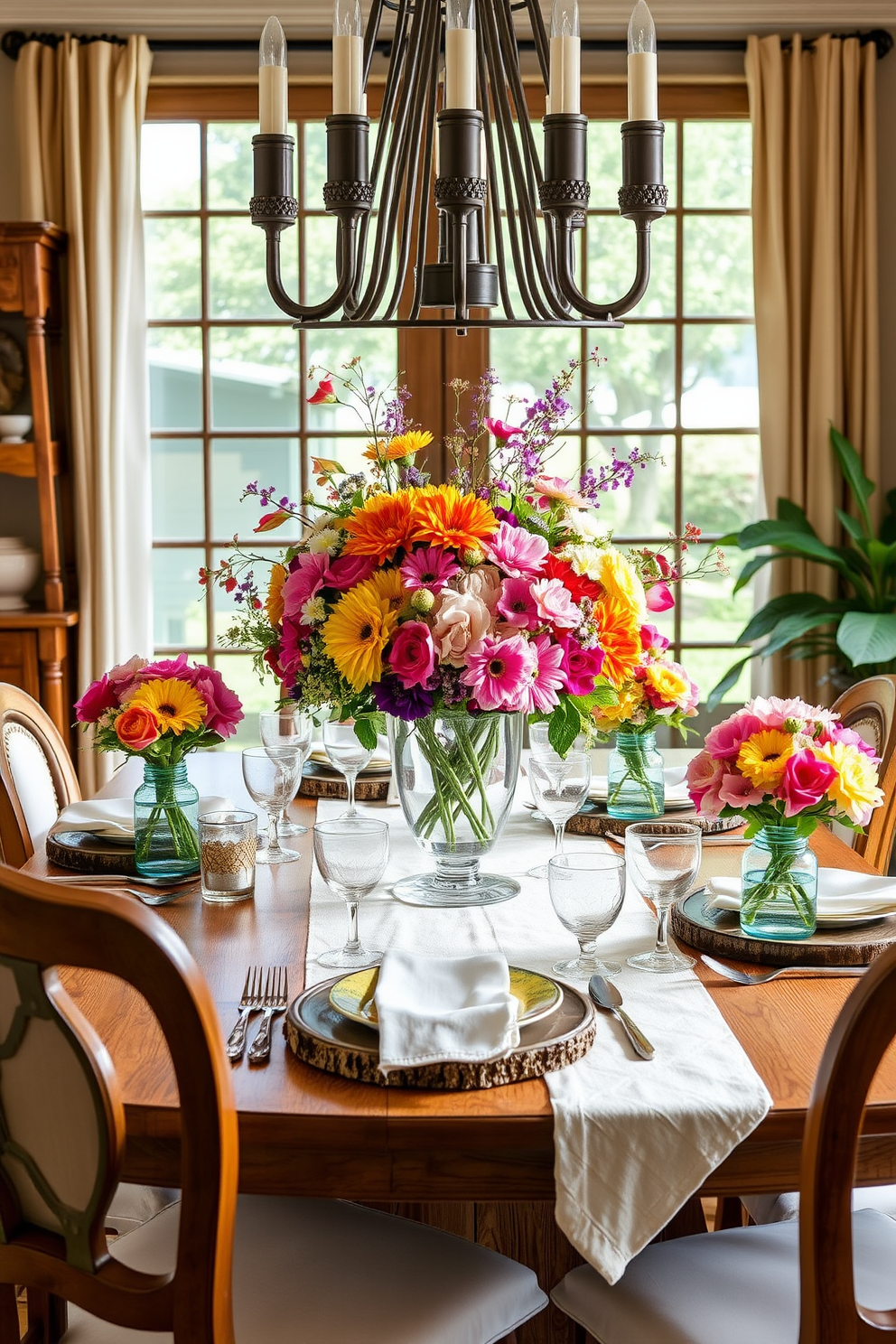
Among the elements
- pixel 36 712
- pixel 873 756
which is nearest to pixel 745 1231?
pixel 873 756

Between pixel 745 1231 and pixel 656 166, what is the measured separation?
4.15 ft

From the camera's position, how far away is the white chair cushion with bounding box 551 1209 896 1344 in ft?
4.17

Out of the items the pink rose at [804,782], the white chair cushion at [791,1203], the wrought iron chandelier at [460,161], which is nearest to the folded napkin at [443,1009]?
the pink rose at [804,782]

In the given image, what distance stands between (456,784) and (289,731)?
426mm

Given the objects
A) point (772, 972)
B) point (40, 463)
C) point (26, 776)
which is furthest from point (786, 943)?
point (40, 463)

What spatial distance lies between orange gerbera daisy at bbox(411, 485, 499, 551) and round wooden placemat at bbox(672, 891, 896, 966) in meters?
0.50

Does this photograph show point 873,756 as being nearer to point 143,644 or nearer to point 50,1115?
point 50,1115

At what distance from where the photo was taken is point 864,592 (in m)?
3.85

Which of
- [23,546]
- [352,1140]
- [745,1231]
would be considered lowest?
[745,1231]

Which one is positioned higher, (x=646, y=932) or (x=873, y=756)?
(x=873, y=756)

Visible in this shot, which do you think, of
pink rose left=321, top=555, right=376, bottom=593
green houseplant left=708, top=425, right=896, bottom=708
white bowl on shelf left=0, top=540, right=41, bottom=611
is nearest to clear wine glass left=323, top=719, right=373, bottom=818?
pink rose left=321, top=555, right=376, bottom=593

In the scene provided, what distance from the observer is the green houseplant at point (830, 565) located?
376 cm

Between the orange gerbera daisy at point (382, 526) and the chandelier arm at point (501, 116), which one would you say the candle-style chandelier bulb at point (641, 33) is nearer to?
the chandelier arm at point (501, 116)

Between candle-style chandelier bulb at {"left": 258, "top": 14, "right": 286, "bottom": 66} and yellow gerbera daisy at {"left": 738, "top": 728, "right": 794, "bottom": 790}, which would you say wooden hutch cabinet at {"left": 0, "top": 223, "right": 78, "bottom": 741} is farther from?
yellow gerbera daisy at {"left": 738, "top": 728, "right": 794, "bottom": 790}
